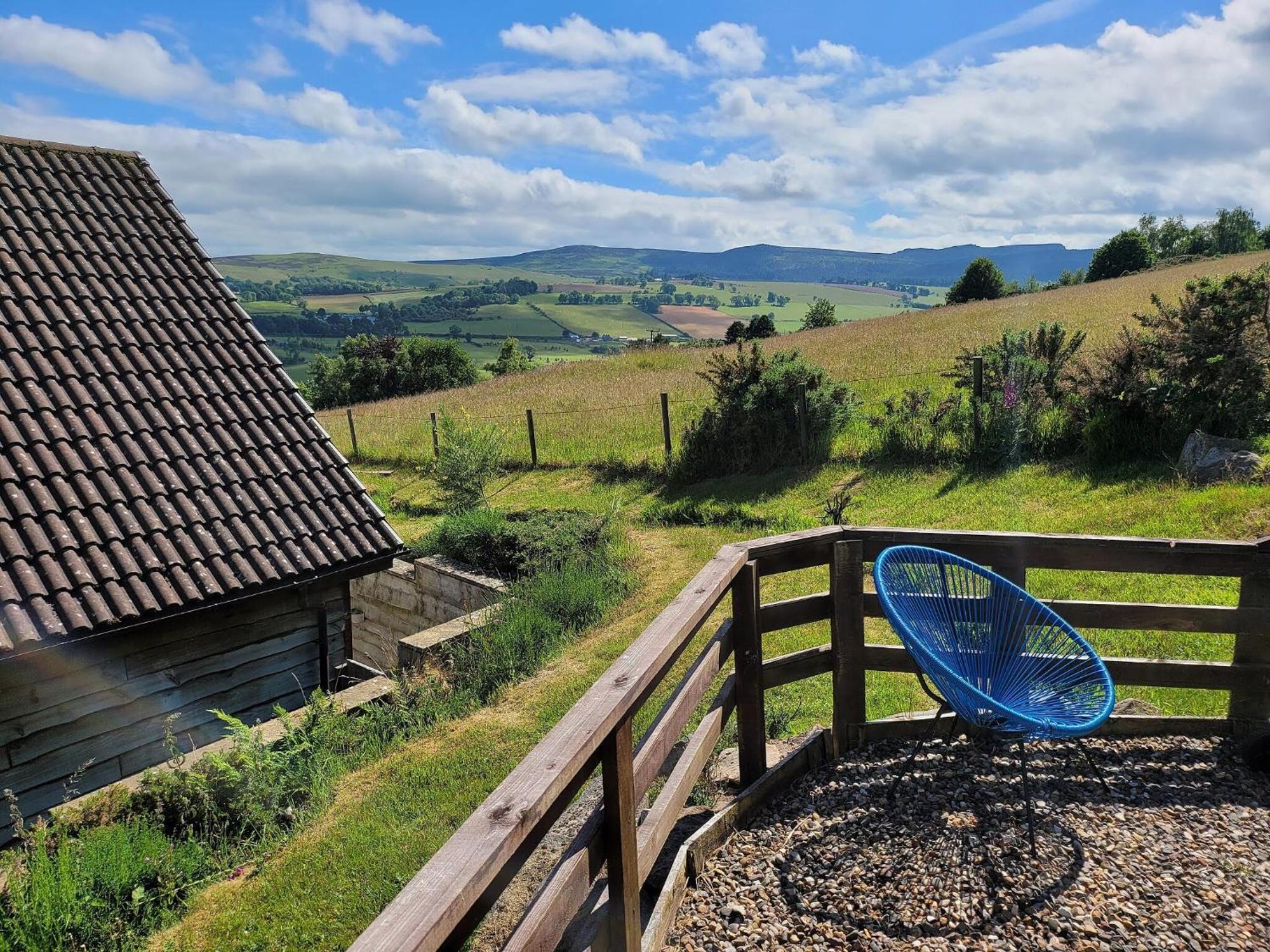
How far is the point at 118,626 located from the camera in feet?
16.5

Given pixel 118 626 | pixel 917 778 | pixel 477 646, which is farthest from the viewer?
pixel 477 646

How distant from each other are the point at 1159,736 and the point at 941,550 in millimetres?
1446

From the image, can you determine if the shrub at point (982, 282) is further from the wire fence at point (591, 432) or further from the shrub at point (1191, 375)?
the shrub at point (1191, 375)

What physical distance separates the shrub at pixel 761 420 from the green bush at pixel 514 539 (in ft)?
9.74

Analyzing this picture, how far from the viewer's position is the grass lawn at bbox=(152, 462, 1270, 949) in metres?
3.68

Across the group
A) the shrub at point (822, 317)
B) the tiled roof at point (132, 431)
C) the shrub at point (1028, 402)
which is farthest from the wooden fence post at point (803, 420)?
the shrub at point (822, 317)

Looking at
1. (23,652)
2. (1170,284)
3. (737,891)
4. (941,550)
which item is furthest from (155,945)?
(1170,284)

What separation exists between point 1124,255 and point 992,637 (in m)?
58.9

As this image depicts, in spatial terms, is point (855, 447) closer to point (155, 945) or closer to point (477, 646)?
point (477, 646)

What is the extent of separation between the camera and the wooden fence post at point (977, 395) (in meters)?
10.5

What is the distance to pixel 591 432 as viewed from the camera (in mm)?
16656

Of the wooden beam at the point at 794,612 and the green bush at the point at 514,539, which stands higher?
the wooden beam at the point at 794,612

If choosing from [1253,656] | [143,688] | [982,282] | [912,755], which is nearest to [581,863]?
[912,755]

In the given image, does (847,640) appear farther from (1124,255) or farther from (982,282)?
(1124,255)
